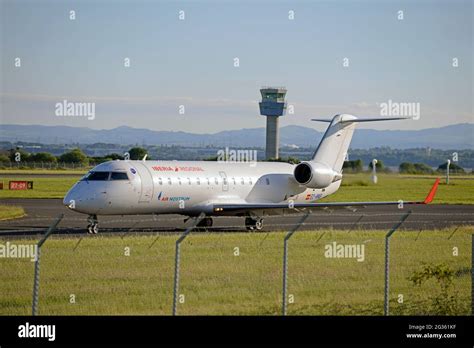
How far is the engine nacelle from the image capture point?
131ft

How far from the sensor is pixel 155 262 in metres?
23.8

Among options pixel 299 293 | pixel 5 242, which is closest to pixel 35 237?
pixel 5 242

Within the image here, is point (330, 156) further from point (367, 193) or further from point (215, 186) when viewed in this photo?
point (367, 193)

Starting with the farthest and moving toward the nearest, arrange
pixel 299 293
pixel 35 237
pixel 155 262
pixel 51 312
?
pixel 35 237
pixel 155 262
pixel 299 293
pixel 51 312

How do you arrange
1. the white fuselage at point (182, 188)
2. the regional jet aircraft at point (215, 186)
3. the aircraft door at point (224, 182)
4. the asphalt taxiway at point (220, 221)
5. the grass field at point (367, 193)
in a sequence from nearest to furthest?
the white fuselage at point (182, 188), the regional jet aircraft at point (215, 186), the asphalt taxiway at point (220, 221), the aircraft door at point (224, 182), the grass field at point (367, 193)

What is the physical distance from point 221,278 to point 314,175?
1923cm

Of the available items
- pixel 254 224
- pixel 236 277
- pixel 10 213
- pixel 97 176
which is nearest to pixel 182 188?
pixel 254 224

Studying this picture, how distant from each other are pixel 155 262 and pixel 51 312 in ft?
22.1

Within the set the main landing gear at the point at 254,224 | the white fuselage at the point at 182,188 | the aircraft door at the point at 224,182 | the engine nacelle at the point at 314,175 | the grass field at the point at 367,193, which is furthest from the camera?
the grass field at the point at 367,193

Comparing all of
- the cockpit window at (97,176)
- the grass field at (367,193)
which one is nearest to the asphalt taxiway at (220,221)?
the cockpit window at (97,176)

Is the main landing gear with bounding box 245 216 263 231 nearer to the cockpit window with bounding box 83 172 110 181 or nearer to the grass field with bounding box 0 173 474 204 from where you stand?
the cockpit window with bounding box 83 172 110 181

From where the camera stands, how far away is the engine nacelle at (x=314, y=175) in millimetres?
40000

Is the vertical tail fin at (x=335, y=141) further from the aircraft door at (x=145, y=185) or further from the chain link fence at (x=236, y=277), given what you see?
the chain link fence at (x=236, y=277)
